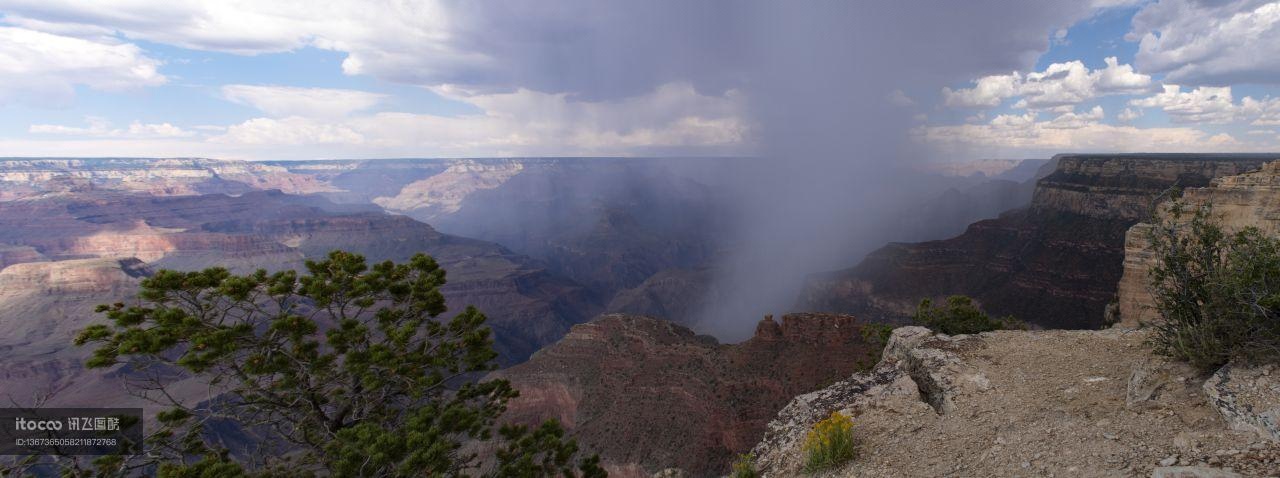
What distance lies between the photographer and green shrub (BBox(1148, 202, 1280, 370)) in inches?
293

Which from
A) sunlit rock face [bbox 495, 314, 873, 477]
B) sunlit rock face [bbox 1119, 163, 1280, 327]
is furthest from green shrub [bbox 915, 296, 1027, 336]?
sunlit rock face [bbox 1119, 163, 1280, 327]

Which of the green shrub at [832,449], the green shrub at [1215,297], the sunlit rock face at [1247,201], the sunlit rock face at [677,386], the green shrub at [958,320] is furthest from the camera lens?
the sunlit rock face at [677,386]

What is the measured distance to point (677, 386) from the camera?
117ft

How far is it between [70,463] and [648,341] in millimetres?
35764

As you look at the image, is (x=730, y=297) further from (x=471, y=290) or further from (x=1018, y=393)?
(x=1018, y=393)

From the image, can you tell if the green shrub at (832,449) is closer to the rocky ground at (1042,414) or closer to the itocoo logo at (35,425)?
the rocky ground at (1042,414)

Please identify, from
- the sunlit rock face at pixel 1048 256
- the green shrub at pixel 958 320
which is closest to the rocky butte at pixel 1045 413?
the green shrub at pixel 958 320

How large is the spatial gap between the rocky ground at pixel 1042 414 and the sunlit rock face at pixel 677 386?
1762 centimetres

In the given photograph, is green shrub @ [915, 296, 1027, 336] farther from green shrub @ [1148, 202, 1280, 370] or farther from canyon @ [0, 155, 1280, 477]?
green shrub @ [1148, 202, 1280, 370]

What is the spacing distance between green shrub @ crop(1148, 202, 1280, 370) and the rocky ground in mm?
420

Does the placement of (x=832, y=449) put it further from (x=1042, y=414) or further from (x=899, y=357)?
(x=899, y=357)

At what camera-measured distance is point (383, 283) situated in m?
11.3

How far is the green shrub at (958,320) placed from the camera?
90.8 ft

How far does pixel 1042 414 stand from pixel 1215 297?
314cm
